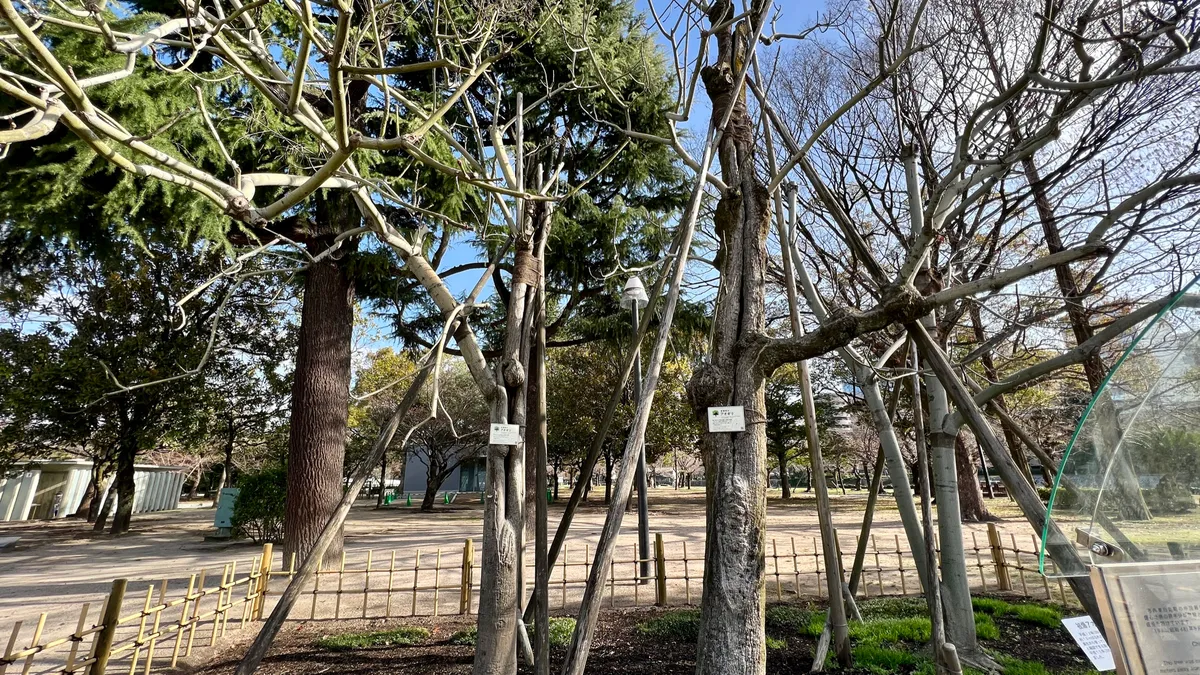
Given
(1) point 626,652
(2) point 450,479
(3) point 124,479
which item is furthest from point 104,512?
(2) point 450,479

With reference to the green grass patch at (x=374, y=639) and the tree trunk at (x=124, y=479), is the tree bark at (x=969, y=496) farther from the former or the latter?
the tree trunk at (x=124, y=479)

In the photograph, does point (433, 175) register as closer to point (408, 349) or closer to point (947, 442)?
point (408, 349)

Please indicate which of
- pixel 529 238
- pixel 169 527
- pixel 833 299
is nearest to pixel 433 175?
Result: pixel 529 238

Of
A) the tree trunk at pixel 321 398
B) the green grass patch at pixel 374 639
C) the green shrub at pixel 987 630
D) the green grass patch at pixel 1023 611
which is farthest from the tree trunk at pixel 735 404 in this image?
the tree trunk at pixel 321 398

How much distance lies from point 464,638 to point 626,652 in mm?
1303

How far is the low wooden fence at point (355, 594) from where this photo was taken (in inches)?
149

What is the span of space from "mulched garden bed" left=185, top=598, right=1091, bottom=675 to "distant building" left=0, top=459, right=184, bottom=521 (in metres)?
15.8

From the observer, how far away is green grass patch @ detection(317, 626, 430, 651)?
4.14m

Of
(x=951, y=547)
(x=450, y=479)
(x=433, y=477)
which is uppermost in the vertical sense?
(x=450, y=479)

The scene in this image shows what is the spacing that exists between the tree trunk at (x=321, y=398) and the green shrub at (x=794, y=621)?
4992mm

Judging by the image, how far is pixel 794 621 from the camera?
460 centimetres

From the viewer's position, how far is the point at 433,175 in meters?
7.15

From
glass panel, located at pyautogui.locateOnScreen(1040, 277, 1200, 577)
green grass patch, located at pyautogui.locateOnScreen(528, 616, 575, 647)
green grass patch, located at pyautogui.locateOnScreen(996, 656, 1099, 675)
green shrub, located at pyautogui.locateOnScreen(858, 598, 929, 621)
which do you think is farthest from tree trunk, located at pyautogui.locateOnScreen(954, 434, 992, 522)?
glass panel, located at pyautogui.locateOnScreen(1040, 277, 1200, 577)

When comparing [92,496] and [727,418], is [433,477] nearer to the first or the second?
[92,496]
